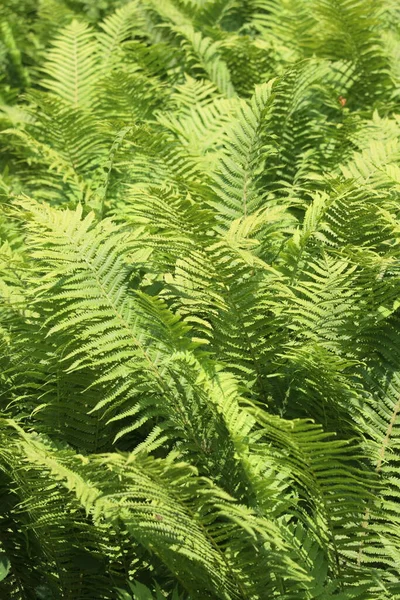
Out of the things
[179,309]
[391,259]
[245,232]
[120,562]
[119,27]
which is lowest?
[120,562]

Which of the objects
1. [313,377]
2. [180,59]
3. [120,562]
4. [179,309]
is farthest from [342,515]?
[180,59]

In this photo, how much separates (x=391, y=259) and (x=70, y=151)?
5.62 ft

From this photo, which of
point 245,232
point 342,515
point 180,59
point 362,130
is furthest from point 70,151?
point 342,515

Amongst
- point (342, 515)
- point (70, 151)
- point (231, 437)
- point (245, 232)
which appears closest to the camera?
point (231, 437)

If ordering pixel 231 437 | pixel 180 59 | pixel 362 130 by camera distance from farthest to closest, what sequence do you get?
pixel 180 59 < pixel 362 130 < pixel 231 437

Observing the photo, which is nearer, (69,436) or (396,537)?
(396,537)

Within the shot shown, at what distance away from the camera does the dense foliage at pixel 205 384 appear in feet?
6.59

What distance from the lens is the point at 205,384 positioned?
6.88 ft

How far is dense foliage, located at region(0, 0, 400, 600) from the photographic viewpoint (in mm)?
2008

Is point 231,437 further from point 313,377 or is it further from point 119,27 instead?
point 119,27

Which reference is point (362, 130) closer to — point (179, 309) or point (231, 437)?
point (179, 309)

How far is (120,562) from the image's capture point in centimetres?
227

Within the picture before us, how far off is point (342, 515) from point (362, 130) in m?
1.63

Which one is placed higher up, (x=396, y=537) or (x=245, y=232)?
(x=245, y=232)
